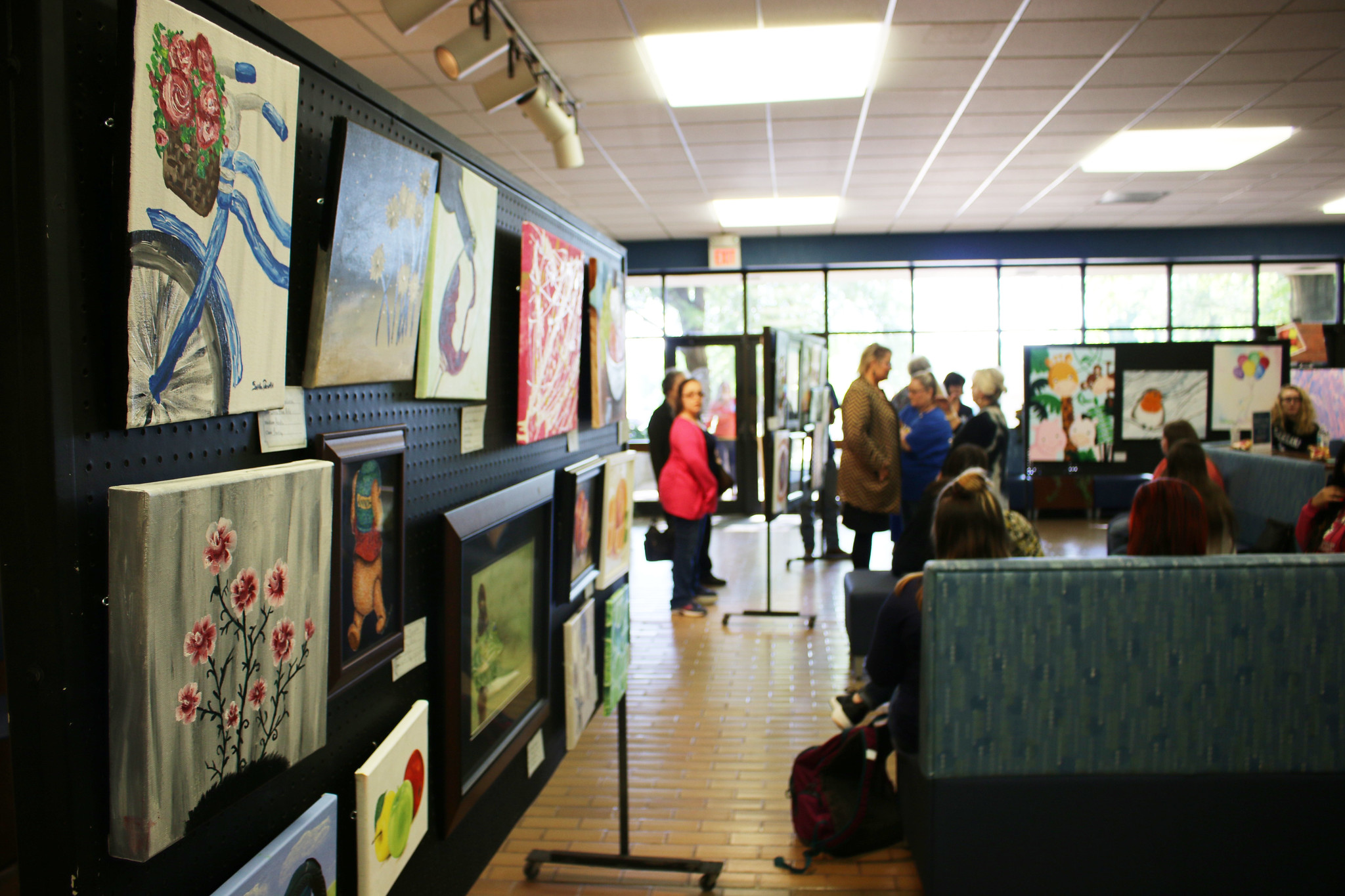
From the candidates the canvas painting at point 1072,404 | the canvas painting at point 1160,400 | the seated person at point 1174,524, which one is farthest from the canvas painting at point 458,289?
the canvas painting at point 1160,400

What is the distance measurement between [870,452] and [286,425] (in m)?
3.92

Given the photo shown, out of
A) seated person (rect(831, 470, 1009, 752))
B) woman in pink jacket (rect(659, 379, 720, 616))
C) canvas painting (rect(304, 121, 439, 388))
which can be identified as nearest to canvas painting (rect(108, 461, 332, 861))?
canvas painting (rect(304, 121, 439, 388))

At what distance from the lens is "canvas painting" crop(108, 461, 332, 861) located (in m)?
0.72

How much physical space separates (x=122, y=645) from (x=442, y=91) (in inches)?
193

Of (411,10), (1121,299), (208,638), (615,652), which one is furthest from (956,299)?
(208,638)

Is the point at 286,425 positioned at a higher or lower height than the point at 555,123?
lower

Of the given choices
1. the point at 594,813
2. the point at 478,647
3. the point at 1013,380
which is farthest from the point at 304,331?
the point at 1013,380

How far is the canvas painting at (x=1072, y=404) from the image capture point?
7.96 m

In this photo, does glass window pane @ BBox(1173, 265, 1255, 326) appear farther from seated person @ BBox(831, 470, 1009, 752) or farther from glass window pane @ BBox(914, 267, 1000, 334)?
seated person @ BBox(831, 470, 1009, 752)

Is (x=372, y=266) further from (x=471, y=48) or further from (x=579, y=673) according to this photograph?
(x=471, y=48)

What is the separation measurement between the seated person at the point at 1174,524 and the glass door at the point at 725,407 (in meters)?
3.98

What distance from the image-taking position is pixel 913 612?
245 cm

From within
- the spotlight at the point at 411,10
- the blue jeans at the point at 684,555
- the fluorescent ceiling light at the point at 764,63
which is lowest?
the blue jeans at the point at 684,555

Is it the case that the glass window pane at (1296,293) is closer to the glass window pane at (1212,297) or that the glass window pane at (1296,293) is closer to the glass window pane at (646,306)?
the glass window pane at (1212,297)
